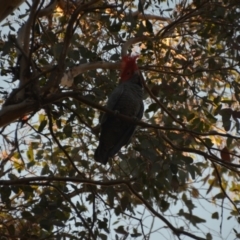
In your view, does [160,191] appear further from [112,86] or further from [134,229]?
[112,86]

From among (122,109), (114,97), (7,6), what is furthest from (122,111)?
(7,6)

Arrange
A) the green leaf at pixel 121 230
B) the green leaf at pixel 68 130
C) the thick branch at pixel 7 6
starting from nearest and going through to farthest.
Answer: the thick branch at pixel 7 6
the green leaf at pixel 121 230
the green leaf at pixel 68 130

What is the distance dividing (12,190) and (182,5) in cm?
248

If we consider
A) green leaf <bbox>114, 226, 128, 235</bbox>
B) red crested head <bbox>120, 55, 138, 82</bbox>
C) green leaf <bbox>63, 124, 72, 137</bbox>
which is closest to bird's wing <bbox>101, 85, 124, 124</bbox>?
red crested head <bbox>120, 55, 138, 82</bbox>

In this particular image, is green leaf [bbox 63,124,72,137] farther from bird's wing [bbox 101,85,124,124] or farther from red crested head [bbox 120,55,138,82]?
red crested head [bbox 120,55,138,82]

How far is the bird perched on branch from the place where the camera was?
16.5ft

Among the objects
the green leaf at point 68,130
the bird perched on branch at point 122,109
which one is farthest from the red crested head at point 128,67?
the green leaf at point 68,130

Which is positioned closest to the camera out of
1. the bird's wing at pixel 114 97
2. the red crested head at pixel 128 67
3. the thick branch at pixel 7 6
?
the thick branch at pixel 7 6

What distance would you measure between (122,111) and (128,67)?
475mm

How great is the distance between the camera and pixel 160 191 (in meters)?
4.79

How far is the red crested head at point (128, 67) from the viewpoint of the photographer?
4953 mm

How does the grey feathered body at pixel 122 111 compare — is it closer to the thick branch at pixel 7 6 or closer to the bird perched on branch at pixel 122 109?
the bird perched on branch at pixel 122 109

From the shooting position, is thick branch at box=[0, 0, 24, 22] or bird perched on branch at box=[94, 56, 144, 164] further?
bird perched on branch at box=[94, 56, 144, 164]

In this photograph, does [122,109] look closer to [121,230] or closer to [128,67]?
[128,67]
